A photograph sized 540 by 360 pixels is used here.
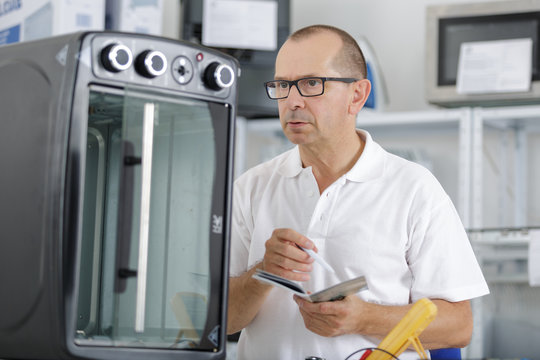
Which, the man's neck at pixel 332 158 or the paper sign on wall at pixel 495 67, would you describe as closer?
the man's neck at pixel 332 158

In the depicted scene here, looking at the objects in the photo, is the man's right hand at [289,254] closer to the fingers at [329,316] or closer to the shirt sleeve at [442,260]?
the fingers at [329,316]

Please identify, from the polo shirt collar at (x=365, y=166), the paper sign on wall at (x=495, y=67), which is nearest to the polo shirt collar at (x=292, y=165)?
the polo shirt collar at (x=365, y=166)

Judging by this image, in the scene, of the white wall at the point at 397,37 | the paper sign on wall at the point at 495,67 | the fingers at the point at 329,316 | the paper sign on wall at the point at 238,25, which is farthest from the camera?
the white wall at the point at 397,37

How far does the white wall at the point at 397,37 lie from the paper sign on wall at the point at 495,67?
1.42ft

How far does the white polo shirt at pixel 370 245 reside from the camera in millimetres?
1214

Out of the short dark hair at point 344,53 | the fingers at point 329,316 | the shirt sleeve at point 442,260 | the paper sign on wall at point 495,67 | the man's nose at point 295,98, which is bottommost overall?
the fingers at point 329,316

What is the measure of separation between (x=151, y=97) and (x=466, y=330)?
0.67 m

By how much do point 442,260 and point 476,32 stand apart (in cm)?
117

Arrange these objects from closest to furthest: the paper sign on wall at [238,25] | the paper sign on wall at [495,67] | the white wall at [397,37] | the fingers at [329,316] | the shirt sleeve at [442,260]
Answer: the fingers at [329,316], the shirt sleeve at [442,260], the paper sign on wall at [495,67], the paper sign on wall at [238,25], the white wall at [397,37]

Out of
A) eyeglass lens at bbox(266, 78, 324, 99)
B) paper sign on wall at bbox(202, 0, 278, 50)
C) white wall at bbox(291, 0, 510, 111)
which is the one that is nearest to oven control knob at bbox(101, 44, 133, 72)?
eyeglass lens at bbox(266, 78, 324, 99)

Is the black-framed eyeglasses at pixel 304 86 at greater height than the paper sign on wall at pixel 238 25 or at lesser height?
lesser

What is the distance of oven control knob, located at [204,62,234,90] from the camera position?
0.87m

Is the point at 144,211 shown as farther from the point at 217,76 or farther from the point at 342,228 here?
the point at 342,228

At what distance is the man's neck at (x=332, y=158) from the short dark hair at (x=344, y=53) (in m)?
0.12
